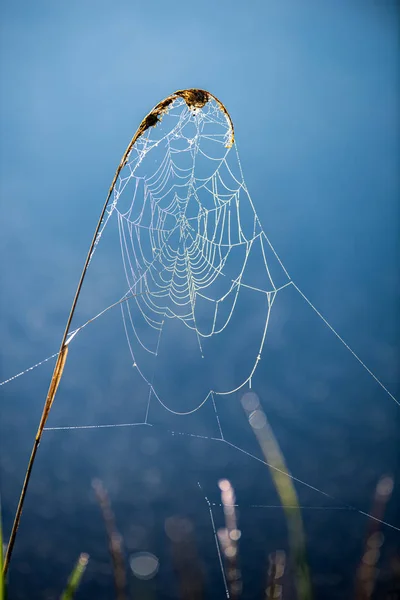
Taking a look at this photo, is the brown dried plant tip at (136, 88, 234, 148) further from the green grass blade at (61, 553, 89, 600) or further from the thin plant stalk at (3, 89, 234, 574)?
the green grass blade at (61, 553, 89, 600)

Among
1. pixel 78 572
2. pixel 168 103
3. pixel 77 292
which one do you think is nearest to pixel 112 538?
pixel 78 572

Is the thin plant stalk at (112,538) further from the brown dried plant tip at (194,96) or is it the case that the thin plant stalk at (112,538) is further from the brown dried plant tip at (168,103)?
the brown dried plant tip at (194,96)

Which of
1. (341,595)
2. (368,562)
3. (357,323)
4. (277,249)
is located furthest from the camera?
(357,323)

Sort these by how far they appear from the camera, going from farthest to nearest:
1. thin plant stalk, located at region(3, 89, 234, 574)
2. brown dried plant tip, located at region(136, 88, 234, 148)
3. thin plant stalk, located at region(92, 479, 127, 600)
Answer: brown dried plant tip, located at region(136, 88, 234, 148)
thin plant stalk, located at region(3, 89, 234, 574)
thin plant stalk, located at region(92, 479, 127, 600)

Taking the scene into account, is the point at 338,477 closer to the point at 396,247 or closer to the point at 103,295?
the point at 396,247

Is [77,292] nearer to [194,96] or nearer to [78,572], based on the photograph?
[78,572]

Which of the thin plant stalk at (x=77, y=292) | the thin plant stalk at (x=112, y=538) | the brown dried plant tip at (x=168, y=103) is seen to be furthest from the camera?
the brown dried plant tip at (x=168, y=103)

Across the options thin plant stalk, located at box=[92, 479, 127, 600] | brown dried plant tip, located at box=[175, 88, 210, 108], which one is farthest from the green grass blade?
brown dried plant tip, located at box=[175, 88, 210, 108]

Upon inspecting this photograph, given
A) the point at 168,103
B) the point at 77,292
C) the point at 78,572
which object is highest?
the point at 168,103

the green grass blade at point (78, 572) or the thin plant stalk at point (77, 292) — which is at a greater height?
the thin plant stalk at point (77, 292)

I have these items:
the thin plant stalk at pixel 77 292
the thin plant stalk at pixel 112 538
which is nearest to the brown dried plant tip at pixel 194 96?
the thin plant stalk at pixel 77 292

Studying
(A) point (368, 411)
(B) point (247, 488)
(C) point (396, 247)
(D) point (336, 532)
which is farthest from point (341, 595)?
(C) point (396, 247)
